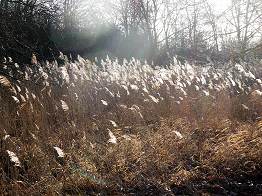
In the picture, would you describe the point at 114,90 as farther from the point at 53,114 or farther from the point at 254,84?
the point at 254,84

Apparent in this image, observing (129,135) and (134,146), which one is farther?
(129,135)

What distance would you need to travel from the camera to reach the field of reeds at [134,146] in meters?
4.00

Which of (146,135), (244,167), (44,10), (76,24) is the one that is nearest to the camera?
(244,167)

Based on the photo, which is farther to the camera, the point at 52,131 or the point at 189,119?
the point at 189,119

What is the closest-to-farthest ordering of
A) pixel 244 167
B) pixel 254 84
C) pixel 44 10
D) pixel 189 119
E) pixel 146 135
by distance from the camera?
pixel 244 167
pixel 146 135
pixel 189 119
pixel 44 10
pixel 254 84

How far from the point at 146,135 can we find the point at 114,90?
2.47 meters

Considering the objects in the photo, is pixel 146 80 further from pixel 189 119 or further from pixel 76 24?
pixel 76 24

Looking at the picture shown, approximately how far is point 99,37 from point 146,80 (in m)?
15.9

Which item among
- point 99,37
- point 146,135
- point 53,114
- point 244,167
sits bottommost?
point 244,167

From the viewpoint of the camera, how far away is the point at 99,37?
76.5ft

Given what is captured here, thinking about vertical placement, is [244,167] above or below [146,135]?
below

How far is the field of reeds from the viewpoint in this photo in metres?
4.00

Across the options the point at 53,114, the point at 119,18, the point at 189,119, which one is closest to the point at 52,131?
the point at 53,114

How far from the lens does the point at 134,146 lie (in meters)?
4.77
